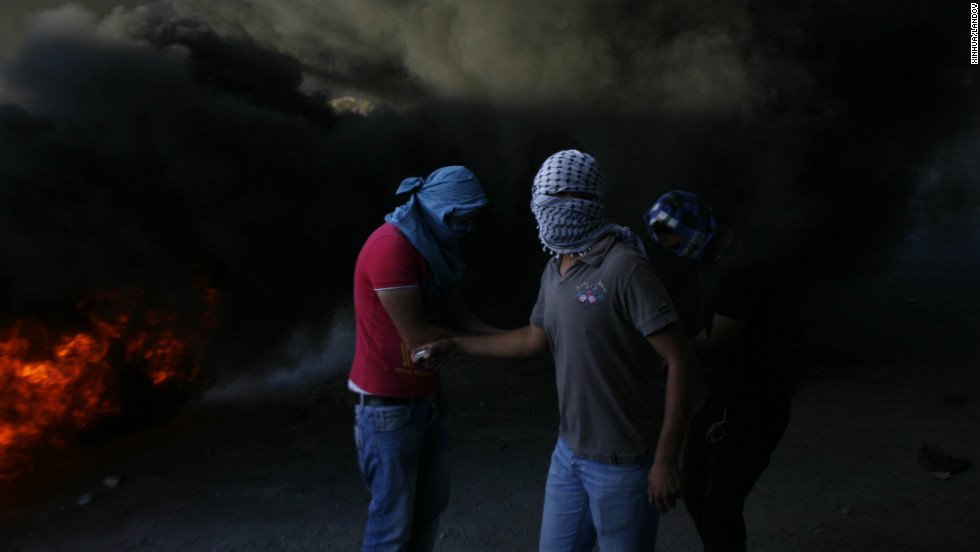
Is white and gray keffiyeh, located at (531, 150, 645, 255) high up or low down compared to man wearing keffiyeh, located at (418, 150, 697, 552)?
up

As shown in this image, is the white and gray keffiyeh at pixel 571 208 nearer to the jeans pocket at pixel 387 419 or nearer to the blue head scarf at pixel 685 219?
the blue head scarf at pixel 685 219

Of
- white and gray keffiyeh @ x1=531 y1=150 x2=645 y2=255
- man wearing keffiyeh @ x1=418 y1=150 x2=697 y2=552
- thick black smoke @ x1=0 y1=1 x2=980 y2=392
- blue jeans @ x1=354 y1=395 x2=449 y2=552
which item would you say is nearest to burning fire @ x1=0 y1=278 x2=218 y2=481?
thick black smoke @ x1=0 y1=1 x2=980 y2=392

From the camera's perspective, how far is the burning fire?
519 centimetres

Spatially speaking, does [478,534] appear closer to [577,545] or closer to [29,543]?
[577,545]

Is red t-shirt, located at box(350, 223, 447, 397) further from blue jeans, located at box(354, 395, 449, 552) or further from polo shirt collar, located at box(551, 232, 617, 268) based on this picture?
polo shirt collar, located at box(551, 232, 617, 268)

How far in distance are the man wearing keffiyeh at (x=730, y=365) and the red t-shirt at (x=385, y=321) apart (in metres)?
0.85

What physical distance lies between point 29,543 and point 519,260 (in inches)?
246

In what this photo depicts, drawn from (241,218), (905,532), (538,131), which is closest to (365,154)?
(241,218)

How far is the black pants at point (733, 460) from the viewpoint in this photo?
7.24 feet

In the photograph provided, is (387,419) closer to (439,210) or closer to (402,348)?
(402,348)

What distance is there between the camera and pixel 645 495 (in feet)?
5.66

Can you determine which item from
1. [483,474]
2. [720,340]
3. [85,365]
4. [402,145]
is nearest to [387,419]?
[720,340]

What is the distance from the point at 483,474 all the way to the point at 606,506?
8.97 feet

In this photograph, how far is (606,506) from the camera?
5.70 feet
